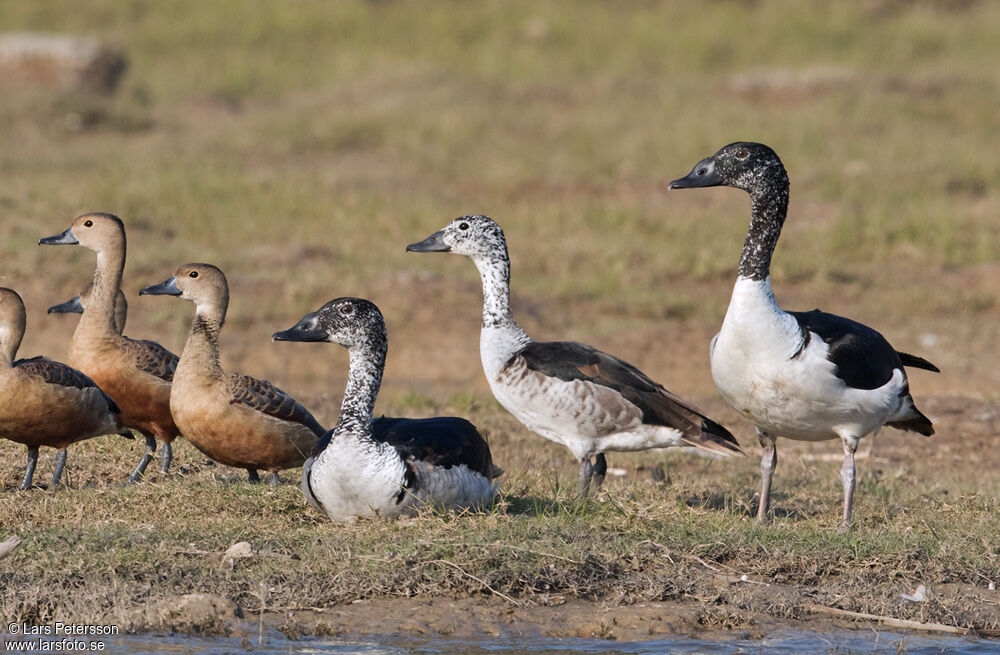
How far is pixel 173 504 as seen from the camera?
640 cm

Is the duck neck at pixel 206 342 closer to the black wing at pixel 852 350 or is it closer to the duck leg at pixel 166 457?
the duck leg at pixel 166 457

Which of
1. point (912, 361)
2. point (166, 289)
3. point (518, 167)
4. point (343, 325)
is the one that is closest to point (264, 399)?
point (343, 325)

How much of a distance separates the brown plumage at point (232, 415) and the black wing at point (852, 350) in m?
2.47

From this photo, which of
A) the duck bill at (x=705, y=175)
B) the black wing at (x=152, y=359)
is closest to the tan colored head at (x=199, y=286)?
the black wing at (x=152, y=359)

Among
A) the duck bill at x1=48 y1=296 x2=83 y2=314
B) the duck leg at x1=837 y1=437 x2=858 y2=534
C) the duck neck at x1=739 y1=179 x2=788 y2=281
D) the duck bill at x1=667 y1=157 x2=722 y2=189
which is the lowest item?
the duck leg at x1=837 y1=437 x2=858 y2=534

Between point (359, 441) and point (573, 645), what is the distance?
1.40 metres

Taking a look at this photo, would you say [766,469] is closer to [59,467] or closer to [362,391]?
[362,391]

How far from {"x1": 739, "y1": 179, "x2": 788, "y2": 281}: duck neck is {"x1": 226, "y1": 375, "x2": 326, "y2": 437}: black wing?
225cm

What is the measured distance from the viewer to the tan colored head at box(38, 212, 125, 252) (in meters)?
7.98

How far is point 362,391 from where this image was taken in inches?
249

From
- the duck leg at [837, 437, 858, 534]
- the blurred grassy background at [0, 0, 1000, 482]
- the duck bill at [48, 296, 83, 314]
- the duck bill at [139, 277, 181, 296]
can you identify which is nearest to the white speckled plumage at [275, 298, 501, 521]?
the duck bill at [139, 277, 181, 296]

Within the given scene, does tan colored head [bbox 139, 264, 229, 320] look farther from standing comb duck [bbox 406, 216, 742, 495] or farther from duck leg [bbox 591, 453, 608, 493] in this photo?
duck leg [bbox 591, 453, 608, 493]

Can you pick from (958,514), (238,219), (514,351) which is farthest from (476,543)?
(238,219)

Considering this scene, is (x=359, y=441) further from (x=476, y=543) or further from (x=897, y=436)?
(x=897, y=436)
